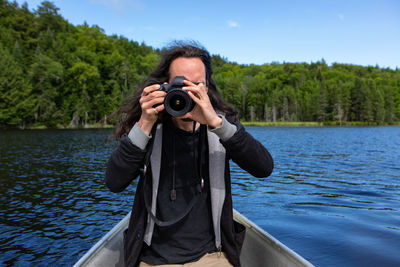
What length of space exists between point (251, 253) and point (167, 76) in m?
2.11

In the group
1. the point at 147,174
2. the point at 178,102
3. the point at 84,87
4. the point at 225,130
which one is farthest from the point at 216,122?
the point at 84,87

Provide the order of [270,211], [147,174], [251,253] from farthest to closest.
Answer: [270,211]
[251,253]
[147,174]

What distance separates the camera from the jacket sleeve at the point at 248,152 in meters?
1.62

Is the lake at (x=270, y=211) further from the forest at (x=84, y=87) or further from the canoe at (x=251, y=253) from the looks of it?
the forest at (x=84, y=87)

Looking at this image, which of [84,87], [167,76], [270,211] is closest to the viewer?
[167,76]

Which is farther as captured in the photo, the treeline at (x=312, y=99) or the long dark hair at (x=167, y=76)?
the treeline at (x=312, y=99)

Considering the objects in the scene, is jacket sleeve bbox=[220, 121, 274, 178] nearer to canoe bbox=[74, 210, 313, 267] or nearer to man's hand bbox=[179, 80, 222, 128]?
man's hand bbox=[179, 80, 222, 128]

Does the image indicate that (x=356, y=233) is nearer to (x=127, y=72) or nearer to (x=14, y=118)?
(x=14, y=118)

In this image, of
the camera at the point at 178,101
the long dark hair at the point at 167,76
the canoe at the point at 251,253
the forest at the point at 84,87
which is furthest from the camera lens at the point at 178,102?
the forest at the point at 84,87

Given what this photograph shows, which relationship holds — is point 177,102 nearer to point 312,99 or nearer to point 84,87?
point 84,87

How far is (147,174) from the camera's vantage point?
1802 mm

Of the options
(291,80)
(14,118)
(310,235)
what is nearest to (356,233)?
Answer: (310,235)

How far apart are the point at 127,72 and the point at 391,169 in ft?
207

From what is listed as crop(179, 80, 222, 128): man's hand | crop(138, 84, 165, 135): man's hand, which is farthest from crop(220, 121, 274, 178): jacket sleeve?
crop(138, 84, 165, 135): man's hand
